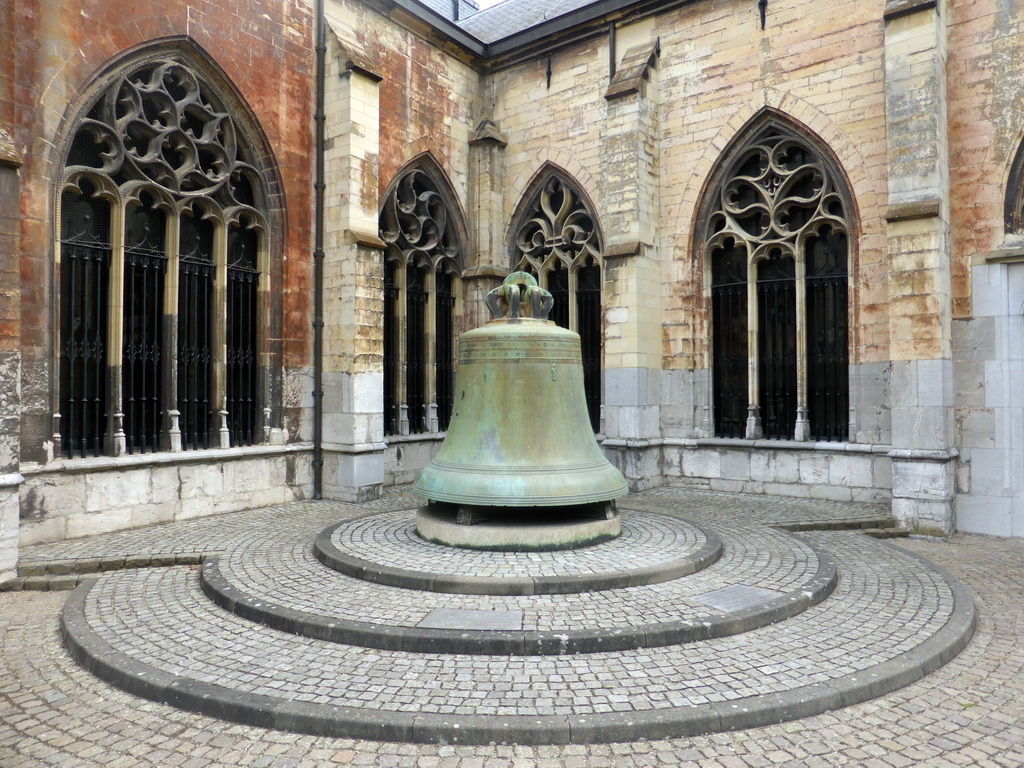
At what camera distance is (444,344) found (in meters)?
13.0

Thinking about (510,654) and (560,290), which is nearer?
(510,654)

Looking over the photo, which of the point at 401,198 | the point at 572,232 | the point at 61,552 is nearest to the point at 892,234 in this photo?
the point at 572,232

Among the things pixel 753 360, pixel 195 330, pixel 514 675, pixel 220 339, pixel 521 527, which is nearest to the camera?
pixel 514 675

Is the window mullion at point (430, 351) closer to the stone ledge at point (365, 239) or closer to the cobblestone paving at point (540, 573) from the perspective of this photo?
the stone ledge at point (365, 239)

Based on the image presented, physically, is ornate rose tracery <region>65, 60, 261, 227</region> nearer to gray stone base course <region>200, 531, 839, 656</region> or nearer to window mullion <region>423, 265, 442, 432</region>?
window mullion <region>423, 265, 442, 432</region>

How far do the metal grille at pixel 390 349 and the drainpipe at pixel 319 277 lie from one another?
1609 mm

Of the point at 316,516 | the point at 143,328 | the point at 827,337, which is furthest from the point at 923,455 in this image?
the point at 143,328

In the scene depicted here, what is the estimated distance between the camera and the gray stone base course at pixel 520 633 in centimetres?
426

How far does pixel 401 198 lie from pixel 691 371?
18.3 ft

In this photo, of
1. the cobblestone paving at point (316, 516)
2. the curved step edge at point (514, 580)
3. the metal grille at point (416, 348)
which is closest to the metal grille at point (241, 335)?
the cobblestone paving at point (316, 516)

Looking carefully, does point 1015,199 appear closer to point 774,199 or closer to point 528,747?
point 774,199

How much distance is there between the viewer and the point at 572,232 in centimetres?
1244

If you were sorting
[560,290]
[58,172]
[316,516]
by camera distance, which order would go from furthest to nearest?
[560,290], [316,516], [58,172]

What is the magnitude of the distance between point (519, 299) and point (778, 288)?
577 cm
